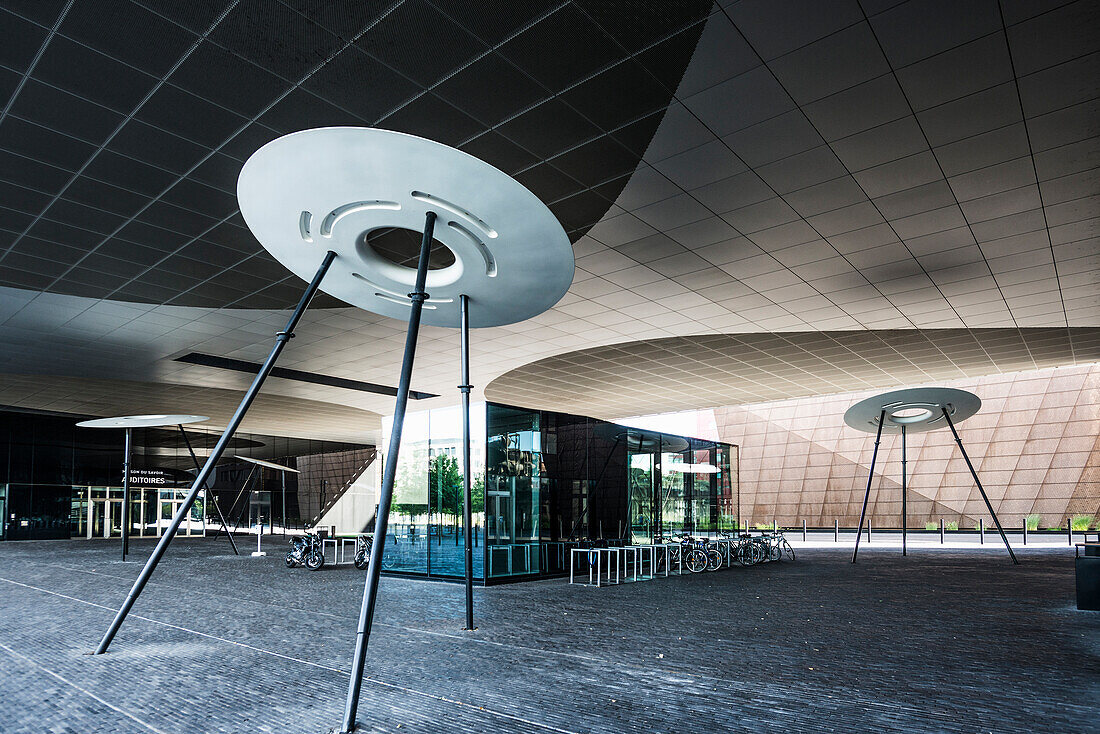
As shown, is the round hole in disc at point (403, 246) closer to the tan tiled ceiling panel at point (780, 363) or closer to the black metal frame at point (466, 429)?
the black metal frame at point (466, 429)

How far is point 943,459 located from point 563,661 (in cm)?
4116

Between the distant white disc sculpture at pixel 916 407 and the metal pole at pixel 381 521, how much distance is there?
46.5 feet

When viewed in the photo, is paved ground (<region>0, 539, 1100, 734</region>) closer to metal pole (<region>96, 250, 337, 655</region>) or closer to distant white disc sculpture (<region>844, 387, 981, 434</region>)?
metal pole (<region>96, 250, 337, 655</region>)

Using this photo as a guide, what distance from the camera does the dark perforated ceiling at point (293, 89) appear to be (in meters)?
6.00

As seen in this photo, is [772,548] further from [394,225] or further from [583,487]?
[394,225]

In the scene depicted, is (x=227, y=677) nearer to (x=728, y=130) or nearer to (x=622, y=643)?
(x=622, y=643)

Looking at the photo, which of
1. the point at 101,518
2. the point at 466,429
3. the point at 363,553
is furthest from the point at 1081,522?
the point at 101,518

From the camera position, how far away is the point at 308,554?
55.0 feet

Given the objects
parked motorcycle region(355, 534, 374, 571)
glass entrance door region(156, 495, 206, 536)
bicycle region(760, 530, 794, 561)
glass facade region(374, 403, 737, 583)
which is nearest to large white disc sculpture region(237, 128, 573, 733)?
glass facade region(374, 403, 737, 583)

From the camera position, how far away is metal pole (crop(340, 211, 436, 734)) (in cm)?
440

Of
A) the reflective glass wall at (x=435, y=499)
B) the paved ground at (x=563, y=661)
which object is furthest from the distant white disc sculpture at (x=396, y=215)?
the reflective glass wall at (x=435, y=499)

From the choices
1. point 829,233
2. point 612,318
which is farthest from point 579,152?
point 612,318

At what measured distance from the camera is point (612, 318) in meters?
15.5

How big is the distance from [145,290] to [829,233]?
39.2 ft
